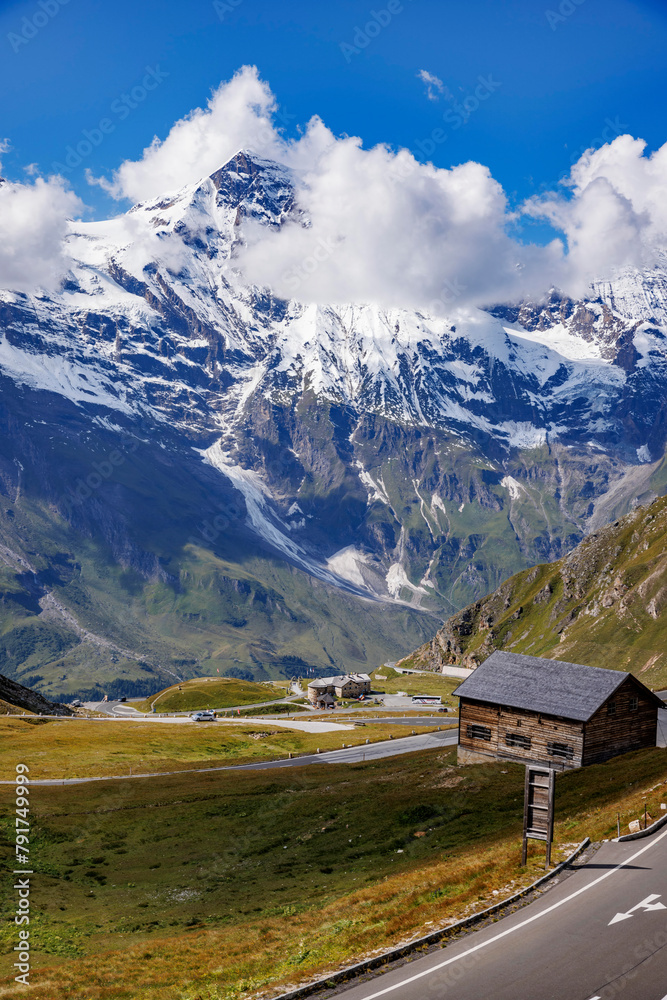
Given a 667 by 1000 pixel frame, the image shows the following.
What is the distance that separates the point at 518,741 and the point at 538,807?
134 feet

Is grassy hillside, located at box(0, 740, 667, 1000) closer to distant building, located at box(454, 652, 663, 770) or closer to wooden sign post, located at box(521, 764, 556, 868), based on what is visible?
wooden sign post, located at box(521, 764, 556, 868)

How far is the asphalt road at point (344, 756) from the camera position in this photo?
90438 mm

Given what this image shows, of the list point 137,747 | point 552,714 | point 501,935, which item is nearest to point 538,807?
point 501,935

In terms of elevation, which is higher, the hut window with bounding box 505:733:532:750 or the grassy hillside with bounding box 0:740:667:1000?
the hut window with bounding box 505:733:532:750

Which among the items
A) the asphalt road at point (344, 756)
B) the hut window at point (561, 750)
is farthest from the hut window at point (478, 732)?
the asphalt road at point (344, 756)

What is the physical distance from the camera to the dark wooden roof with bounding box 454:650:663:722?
69438 mm

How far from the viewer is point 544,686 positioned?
242ft

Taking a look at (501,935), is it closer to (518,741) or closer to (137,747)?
(518,741)

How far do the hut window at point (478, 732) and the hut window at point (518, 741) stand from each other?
8.06 ft

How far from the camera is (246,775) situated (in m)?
90.3

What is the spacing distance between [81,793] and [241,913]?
134ft

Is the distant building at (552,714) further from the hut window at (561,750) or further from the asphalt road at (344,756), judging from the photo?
the asphalt road at (344,756)

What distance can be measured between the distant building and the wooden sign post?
116 ft

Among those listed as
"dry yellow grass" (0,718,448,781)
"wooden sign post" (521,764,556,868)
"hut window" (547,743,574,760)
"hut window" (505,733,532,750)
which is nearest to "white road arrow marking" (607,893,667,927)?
"wooden sign post" (521,764,556,868)
